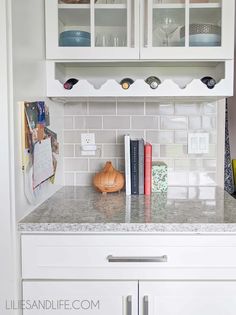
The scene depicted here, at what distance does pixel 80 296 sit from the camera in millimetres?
1285

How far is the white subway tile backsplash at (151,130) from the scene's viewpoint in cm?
192

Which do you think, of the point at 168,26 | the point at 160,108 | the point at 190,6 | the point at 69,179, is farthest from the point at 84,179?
the point at 190,6

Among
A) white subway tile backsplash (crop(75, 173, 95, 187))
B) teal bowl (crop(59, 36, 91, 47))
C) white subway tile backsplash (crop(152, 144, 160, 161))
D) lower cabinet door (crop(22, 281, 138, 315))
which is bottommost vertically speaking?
lower cabinet door (crop(22, 281, 138, 315))

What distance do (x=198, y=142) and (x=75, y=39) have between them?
807 mm

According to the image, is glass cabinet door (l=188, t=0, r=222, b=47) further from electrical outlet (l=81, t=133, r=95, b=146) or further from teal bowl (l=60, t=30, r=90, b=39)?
electrical outlet (l=81, t=133, r=95, b=146)

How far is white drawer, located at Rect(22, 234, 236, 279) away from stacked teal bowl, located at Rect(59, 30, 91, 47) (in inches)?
32.1

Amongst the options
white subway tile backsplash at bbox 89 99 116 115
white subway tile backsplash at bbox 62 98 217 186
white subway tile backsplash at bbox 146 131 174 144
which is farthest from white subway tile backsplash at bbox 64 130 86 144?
white subway tile backsplash at bbox 146 131 174 144

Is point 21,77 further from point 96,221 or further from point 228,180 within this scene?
point 228,180

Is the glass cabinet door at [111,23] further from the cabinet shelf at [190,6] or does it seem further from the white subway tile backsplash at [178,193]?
the white subway tile backsplash at [178,193]

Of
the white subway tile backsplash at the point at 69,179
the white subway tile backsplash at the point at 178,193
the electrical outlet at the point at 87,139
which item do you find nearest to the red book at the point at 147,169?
the white subway tile backsplash at the point at 178,193

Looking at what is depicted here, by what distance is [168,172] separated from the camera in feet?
6.38

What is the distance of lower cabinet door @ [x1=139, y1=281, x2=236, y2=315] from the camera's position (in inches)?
50.3

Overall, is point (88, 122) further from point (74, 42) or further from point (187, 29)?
point (187, 29)

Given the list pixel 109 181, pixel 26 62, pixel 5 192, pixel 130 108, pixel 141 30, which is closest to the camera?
pixel 5 192
